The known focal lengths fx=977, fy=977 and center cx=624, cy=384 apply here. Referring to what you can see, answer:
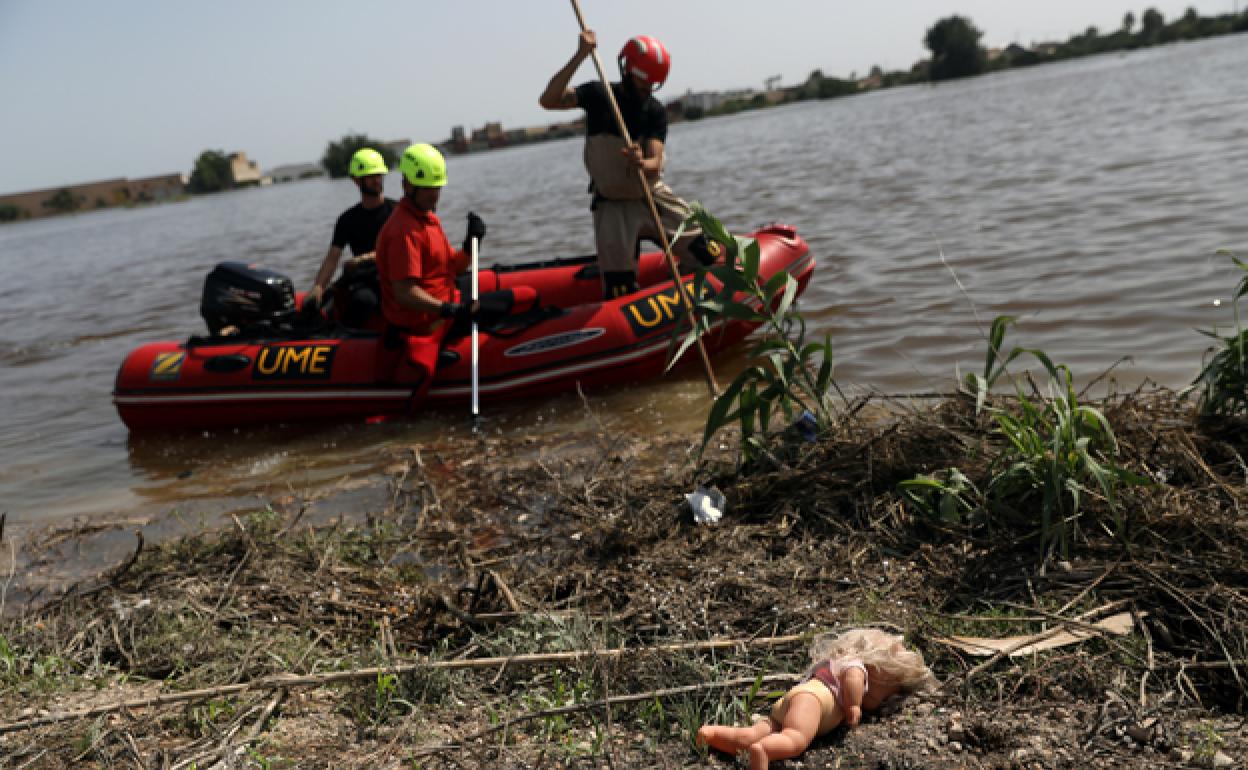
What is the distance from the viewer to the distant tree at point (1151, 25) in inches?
2822

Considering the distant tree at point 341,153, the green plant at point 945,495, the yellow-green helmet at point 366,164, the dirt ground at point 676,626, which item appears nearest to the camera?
the dirt ground at point 676,626

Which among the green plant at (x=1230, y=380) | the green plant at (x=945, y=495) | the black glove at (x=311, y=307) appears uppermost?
the black glove at (x=311, y=307)

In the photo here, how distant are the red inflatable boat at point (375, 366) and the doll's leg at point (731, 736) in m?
4.44

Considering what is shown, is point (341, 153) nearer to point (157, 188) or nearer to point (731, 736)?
point (157, 188)

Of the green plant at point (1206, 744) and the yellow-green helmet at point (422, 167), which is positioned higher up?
the yellow-green helmet at point (422, 167)

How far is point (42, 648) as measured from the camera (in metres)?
3.13

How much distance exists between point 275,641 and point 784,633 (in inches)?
60.3

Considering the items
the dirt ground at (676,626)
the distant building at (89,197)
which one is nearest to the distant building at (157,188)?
the distant building at (89,197)

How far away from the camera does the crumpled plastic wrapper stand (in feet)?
11.4

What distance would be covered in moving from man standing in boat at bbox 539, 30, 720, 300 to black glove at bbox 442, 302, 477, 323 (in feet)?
3.30

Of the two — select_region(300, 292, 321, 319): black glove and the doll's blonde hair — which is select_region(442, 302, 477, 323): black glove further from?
the doll's blonde hair

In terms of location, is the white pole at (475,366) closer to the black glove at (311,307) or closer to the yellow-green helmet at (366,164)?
the yellow-green helmet at (366,164)

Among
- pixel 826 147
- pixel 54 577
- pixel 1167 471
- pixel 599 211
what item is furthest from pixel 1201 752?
pixel 826 147

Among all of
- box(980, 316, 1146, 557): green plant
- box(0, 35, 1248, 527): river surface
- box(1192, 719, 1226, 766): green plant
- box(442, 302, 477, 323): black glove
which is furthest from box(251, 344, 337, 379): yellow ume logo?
box(1192, 719, 1226, 766): green plant
